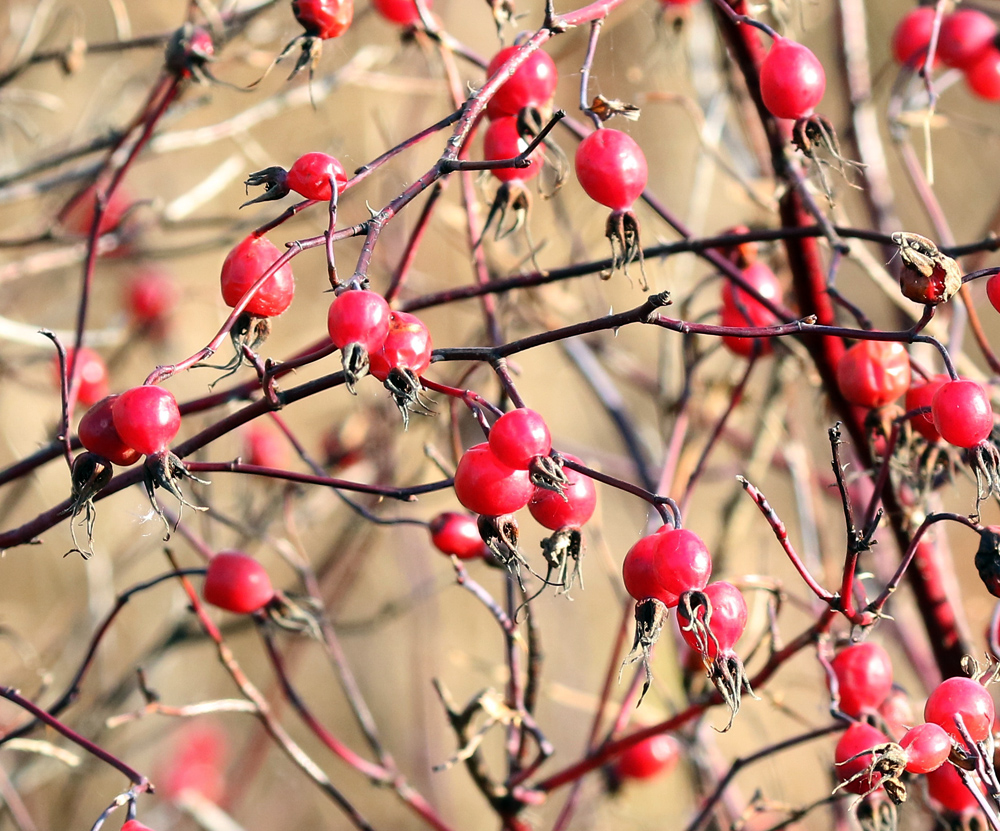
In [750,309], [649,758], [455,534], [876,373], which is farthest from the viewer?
[649,758]

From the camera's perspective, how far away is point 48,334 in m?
0.85

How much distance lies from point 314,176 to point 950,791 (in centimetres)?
86

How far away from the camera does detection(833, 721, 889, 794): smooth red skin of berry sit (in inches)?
35.3

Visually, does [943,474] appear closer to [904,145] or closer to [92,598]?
[904,145]

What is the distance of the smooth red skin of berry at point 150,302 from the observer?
8.25 feet

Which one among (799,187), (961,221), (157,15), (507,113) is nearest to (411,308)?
(507,113)

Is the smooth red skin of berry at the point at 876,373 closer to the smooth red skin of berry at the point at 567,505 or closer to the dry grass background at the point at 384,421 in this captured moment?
the dry grass background at the point at 384,421

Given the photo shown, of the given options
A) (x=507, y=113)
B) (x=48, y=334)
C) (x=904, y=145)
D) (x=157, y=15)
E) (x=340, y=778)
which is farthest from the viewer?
(x=340, y=778)

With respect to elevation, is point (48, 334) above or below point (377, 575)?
below

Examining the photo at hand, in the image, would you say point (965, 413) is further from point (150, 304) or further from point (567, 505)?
point (150, 304)

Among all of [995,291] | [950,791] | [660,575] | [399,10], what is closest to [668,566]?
[660,575]

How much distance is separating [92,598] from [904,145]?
5.72 feet

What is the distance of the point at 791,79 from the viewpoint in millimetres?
964

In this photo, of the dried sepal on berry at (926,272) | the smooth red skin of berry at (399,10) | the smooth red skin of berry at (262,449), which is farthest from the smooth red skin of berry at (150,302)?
the dried sepal on berry at (926,272)
